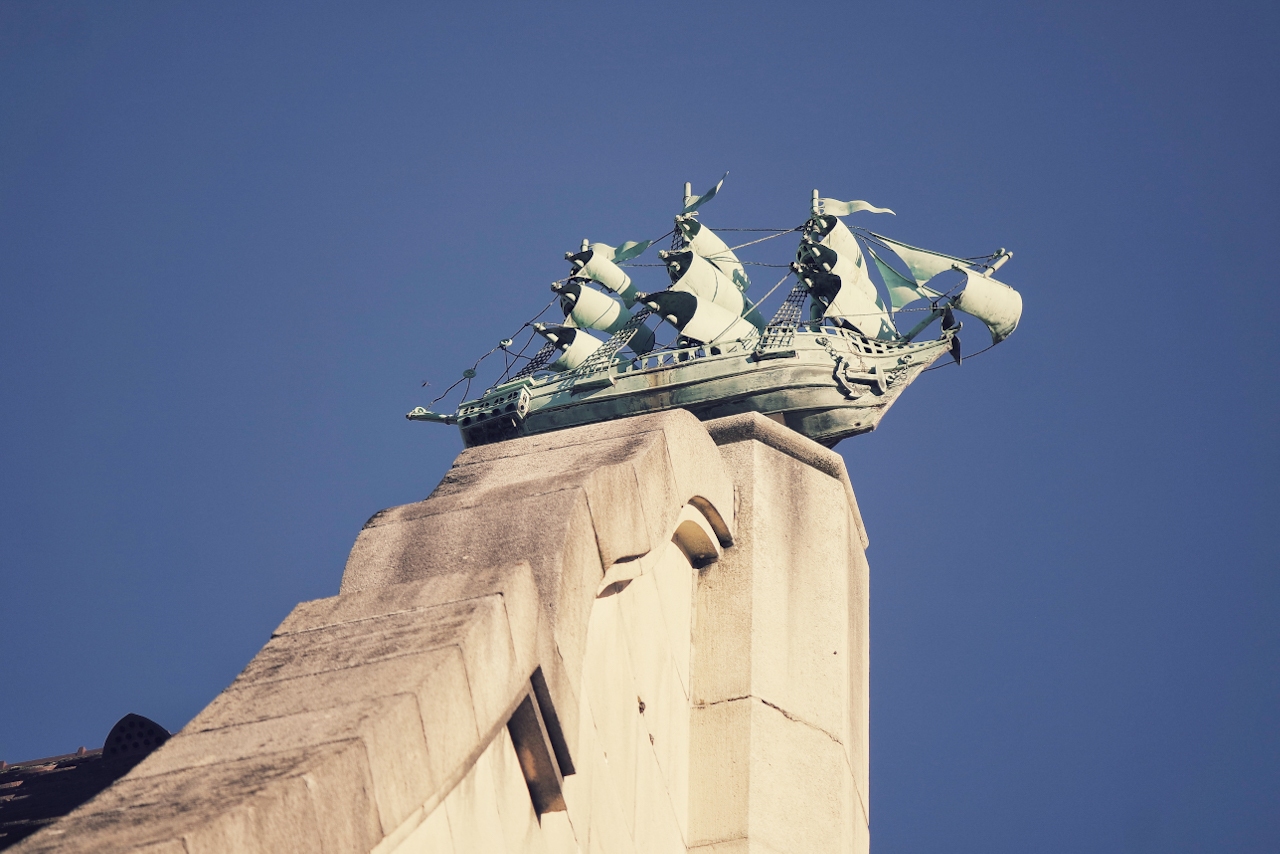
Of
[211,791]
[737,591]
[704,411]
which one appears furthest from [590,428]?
[704,411]

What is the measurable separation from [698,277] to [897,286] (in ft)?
11.2

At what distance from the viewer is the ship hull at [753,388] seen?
12758mm

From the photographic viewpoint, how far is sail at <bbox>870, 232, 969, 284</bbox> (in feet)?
80.8

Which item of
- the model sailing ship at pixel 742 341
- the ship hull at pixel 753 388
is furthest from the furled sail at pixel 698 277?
the ship hull at pixel 753 388

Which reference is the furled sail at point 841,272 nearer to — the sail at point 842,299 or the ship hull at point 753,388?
the sail at point 842,299

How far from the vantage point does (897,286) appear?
82.7ft

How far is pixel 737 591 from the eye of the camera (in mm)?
8812

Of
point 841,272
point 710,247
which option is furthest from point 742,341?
point 710,247

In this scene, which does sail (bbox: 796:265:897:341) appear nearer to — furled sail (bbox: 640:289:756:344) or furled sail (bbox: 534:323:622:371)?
furled sail (bbox: 640:289:756:344)

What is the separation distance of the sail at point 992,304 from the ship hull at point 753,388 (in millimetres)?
3487

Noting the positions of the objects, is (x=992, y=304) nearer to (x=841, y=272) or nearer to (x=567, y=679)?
(x=841, y=272)

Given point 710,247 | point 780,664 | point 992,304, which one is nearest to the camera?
point 780,664

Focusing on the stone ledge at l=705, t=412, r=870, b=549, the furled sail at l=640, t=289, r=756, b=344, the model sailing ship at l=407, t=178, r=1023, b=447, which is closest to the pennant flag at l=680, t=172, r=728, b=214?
the model sailing ship at l=407, t=178, r=1023, b=447

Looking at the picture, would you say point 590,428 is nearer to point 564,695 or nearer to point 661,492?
point 661,492
